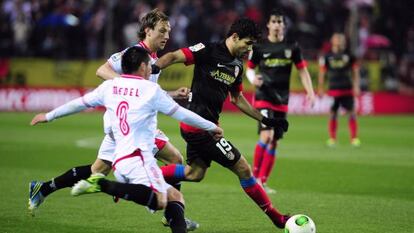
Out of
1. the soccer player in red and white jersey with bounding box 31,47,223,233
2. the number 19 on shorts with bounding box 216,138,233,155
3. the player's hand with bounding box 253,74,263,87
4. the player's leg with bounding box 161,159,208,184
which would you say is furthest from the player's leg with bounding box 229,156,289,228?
the player's hand with bounding box 253,74,263,87

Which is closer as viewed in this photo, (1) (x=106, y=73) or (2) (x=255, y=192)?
(1) (x=106, y=73)

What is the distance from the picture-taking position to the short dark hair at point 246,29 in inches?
317

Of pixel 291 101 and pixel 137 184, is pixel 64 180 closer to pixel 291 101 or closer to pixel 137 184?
pixel 137 184

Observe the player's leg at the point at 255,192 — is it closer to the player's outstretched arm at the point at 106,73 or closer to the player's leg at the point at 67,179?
the player's leg at the point at 67,179

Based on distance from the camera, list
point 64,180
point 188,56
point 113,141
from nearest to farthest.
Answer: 1. point 188,56
2. point 113,141
3. point 64,180

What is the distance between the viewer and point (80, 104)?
278 inches

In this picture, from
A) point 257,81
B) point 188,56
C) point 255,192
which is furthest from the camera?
point 257,81

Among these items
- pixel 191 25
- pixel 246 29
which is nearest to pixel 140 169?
pixel 246 29

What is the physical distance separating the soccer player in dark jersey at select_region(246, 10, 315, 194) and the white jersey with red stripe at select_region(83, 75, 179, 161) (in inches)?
202

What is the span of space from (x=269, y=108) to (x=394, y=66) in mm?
17390

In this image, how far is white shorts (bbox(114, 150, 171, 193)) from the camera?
6.76m

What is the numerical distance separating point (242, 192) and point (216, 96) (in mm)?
3354

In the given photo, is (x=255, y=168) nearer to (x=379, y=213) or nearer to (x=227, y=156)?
(x=379, y=213)

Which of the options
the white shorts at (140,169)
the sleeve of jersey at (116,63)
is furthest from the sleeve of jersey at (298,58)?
the white shorts at (140,169)
